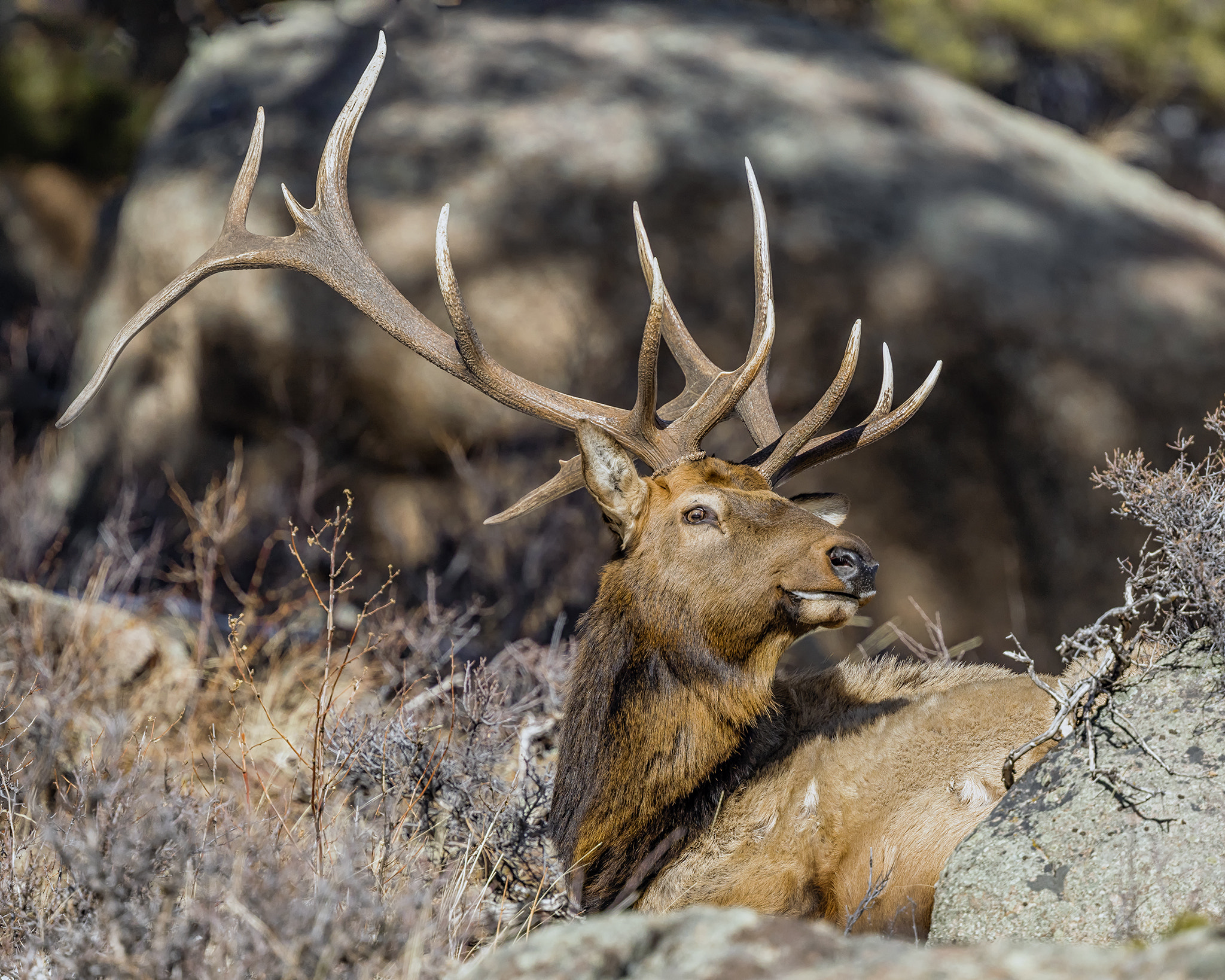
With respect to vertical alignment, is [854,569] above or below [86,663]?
above

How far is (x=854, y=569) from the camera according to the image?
3.50 metres

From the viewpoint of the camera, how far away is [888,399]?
4.35m

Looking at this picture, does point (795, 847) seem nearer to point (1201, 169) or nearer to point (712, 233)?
point (712, 233)

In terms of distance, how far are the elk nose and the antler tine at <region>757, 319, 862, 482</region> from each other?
65 centimetres

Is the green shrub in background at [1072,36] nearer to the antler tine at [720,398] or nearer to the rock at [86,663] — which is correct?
the antler tine at [720,398]

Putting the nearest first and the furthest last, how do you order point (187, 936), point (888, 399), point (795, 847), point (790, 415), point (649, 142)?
point (187, 936) → point (795, 847) → point (888, 399) → point (790, 415) → point (649, 142)

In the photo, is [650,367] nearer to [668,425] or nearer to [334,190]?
[668,425]

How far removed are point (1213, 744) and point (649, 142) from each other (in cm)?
648

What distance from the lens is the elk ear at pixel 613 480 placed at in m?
3.74

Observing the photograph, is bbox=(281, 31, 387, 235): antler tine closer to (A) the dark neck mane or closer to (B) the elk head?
(B) the elk head

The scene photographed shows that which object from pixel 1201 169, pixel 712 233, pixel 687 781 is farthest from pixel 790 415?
pixel 1201 169

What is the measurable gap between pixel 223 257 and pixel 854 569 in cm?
270

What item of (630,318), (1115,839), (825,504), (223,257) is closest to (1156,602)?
(1115,839)

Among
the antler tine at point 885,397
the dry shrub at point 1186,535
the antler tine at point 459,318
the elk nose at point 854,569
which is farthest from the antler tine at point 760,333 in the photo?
the dry shrub at point 1186,535
